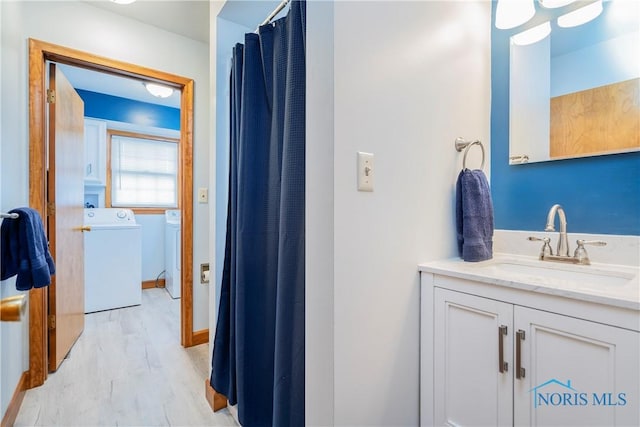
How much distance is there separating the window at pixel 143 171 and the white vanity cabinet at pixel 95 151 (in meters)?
0.25

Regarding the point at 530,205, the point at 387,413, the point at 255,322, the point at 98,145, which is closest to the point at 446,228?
the point at 530,205

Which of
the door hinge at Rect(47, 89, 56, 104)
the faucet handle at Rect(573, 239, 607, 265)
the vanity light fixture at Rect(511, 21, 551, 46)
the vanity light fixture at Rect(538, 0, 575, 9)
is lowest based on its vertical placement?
the faucet handle at Rect(573, 239, 607, 265)

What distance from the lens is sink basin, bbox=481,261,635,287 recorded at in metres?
1.04

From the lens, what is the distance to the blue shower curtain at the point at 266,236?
1046 mm

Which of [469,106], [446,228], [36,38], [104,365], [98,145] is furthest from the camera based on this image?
[98,145]

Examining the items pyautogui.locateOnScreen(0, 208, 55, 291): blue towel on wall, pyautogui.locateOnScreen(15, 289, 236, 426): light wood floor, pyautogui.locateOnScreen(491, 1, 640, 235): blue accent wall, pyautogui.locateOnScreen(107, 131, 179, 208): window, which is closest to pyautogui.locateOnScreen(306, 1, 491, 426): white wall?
pyautogui.locateOnScreen(491, 1, 640, 235): blue accent wall

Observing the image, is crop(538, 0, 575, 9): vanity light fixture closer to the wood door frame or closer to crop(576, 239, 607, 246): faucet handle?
crop(576, 239, 607, 246): faucet handle

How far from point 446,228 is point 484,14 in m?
1.11

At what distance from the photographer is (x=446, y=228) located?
1.26 metres

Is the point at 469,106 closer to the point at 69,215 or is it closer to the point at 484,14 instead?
the point at 484,14

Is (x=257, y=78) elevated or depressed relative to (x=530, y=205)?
elevated

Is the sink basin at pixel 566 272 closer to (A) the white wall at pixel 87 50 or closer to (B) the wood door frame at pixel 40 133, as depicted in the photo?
(A) the white wall at pixel 87 50

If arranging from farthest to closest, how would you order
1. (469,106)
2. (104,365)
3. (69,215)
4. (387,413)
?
(69,215) < (104,365) < (469,106) < (387,413)

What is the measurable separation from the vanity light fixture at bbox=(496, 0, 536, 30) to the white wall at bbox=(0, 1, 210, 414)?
208cm
